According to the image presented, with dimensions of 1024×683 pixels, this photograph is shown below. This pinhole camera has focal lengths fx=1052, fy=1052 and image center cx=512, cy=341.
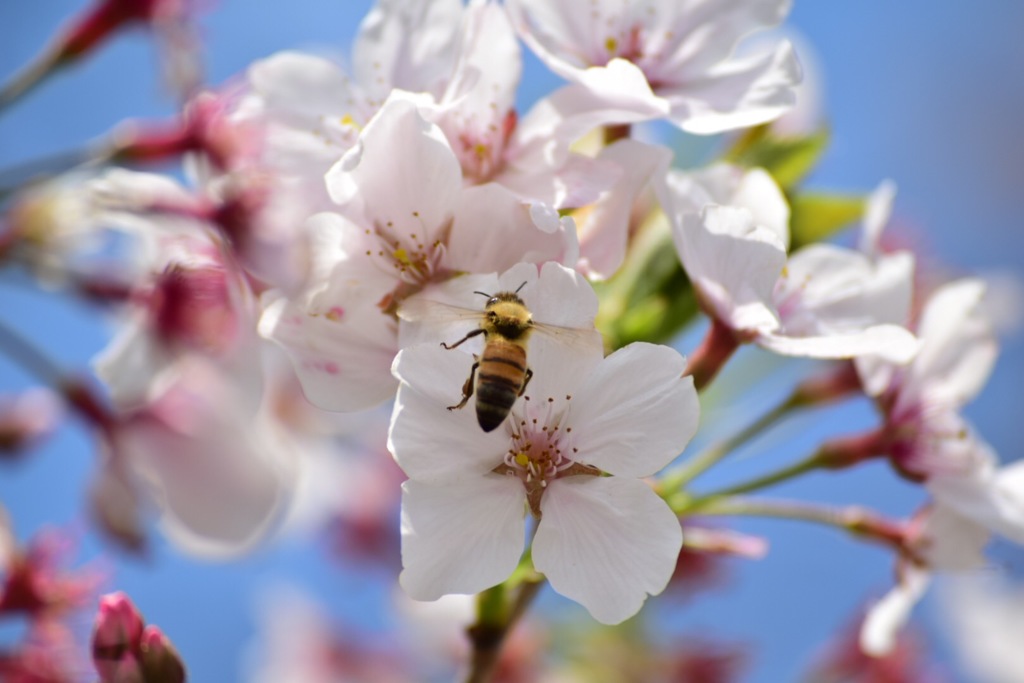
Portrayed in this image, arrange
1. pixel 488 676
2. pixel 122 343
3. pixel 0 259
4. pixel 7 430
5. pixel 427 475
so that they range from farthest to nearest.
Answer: pixel 7 430 → pixel 0 259 → pixel 122 343 → pixel 488 676 → pixel 427 475

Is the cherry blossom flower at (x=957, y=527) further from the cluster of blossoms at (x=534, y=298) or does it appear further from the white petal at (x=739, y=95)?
the white petal at (x=739, y=95)

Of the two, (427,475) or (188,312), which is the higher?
(427,475)

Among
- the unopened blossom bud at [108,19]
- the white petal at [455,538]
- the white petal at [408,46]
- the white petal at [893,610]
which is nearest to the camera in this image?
the white petal at [455,538]

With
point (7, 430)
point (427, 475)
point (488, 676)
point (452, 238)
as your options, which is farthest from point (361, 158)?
point (7, 430)

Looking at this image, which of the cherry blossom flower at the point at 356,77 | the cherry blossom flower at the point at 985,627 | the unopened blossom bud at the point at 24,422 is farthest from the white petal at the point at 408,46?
the cherry blossom flower at the point at 985,627

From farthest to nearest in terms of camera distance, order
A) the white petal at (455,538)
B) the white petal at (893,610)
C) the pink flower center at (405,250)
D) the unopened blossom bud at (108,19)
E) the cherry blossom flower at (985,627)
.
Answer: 1. the cherry blossom flower at (985,627)
2. the unopened blossom bud at (108,19)
3. the white petal at (893,610)
4. the pink flower center at (405,250)
5. the white petal at (455,538)

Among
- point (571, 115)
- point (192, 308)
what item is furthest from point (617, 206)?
point (192, 308)

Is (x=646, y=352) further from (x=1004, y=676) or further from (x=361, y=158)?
(x=1004, y=676)

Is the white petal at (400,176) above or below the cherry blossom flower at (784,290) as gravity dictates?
above
